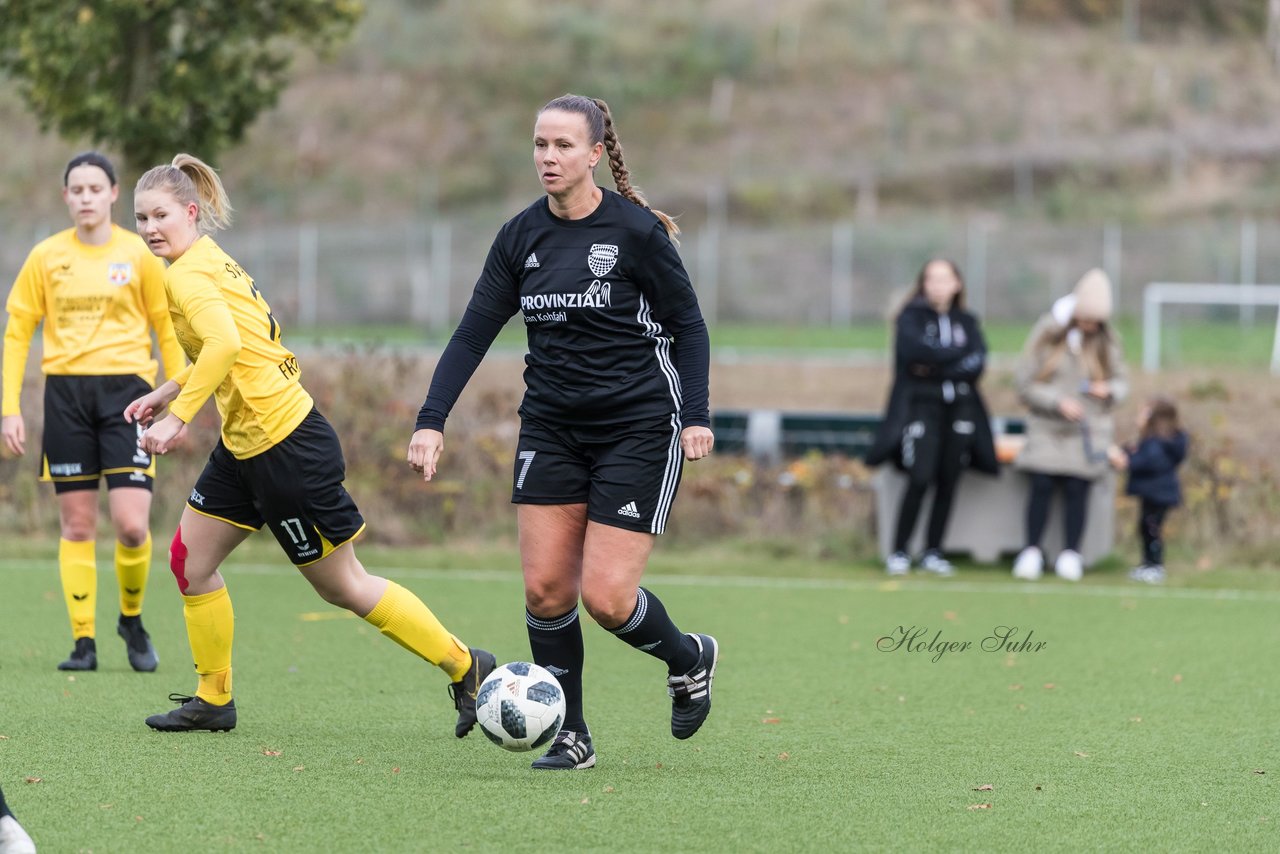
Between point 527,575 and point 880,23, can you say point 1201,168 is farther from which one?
point 527,575

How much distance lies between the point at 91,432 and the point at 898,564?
5755 mm

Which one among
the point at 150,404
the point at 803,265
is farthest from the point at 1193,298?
the point at 150,404

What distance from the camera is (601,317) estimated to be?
536 centimetres

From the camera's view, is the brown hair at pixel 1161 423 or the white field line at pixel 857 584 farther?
the brown hair at pixel 1161 423

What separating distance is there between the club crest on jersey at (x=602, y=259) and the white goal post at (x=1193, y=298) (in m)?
20.4

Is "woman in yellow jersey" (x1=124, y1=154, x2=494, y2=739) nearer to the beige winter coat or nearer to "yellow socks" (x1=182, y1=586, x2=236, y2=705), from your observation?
"yellow socks" (x1=182, y1=586, x2=236, y2=705)

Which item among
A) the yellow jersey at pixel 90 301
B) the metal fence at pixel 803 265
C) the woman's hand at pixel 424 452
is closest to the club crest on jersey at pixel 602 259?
the woman's hand at pixel 424 452

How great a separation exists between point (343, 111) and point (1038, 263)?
21.3m

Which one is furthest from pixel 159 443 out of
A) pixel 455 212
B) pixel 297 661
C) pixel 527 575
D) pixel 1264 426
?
pixel 455 212

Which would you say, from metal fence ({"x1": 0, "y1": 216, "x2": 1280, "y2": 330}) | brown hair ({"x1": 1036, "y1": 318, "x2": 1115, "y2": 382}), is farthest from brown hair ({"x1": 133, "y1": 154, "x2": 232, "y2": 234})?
metal fence ({"x1": 0, "y1": 216, "x2": 1280, "y2": 330})

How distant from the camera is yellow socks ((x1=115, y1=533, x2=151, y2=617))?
735cm

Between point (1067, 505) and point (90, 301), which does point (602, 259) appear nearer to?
point (90, 301)

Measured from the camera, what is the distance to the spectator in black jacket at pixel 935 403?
11.2 meters

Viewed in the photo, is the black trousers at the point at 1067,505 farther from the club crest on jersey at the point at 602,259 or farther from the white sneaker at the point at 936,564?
the club crest on jersey at the point at 602,259
